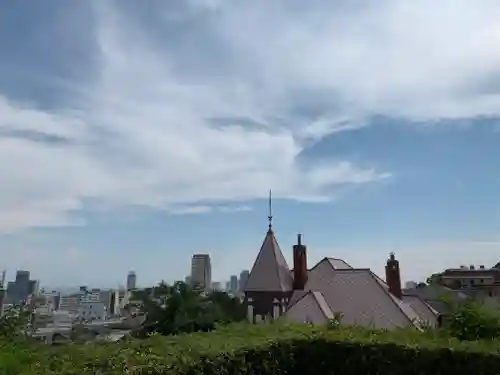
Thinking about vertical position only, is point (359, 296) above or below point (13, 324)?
above

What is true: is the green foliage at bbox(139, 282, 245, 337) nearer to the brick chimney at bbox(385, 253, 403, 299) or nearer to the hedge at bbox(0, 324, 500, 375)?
the hedge at bbox(0, 324, 500, 375)

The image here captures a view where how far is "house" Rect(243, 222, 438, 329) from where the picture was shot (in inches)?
668

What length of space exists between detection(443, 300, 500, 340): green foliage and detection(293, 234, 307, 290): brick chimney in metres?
15.2

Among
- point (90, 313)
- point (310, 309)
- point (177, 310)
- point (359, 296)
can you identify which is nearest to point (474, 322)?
point (177, 310)

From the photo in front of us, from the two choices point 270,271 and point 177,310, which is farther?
point 270,271

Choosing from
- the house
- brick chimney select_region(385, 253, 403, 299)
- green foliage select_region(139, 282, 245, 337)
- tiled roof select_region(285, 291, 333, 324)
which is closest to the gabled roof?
A: the house

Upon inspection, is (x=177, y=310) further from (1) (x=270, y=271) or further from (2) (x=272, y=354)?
(1) (x=270, y=271)

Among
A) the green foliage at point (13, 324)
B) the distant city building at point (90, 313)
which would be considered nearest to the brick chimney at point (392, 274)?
the distant city building at point (90, 313)

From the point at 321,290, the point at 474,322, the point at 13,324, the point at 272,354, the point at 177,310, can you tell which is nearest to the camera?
the point at 13,324

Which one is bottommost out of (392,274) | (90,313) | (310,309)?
(90,313)

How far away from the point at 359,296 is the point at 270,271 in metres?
4.66

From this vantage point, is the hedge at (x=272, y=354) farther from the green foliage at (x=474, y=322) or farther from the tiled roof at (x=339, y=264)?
the tiled roof at (x=339, y=264)

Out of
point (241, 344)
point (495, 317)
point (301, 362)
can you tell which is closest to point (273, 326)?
point (301, 362)

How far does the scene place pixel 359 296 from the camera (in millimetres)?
18062
